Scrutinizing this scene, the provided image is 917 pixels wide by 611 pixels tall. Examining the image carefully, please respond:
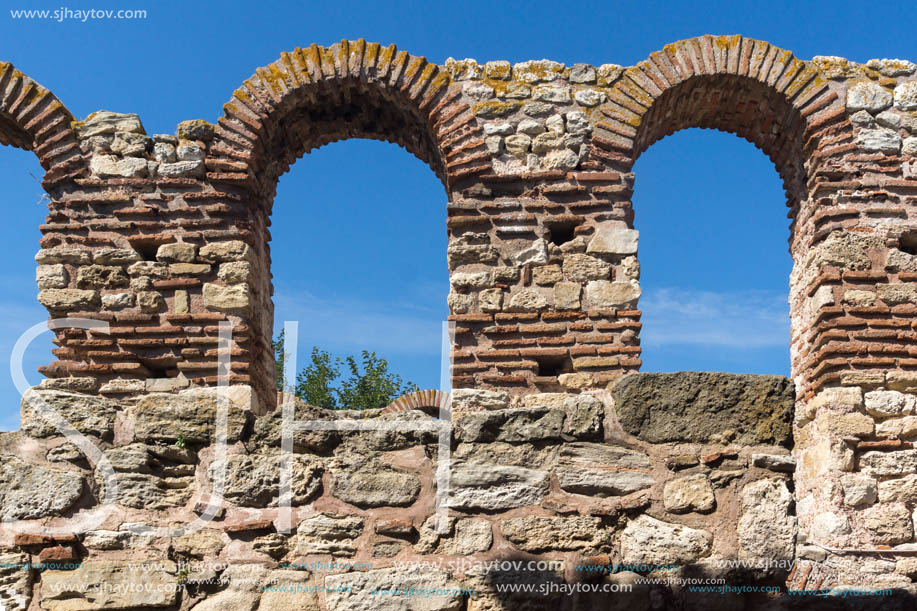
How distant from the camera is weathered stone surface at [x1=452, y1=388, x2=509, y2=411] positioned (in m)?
5.81

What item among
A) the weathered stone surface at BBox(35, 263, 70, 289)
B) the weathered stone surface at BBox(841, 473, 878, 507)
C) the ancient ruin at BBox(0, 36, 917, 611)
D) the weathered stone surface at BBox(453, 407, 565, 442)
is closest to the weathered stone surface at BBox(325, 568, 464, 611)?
the weathered stone surface at BBox(453, 407, 565, 442)

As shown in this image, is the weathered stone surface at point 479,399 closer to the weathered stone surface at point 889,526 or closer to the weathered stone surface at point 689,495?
the weathered stone surface at point 889,526

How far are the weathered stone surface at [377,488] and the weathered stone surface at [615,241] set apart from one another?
137 inches

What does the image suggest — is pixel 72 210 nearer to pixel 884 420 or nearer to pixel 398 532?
pixel 398 532

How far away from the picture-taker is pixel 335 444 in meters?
3.17

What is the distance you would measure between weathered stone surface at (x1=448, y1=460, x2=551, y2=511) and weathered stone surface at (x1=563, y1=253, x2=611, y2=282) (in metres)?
3.21

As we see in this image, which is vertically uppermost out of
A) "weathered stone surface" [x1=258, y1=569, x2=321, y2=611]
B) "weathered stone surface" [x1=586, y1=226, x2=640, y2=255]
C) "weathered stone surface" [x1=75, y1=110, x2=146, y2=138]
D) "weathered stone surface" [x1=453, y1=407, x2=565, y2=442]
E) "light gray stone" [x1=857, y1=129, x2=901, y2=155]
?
"weathered stone surface" [x1=75, y1=110, x2=146, y2=138]

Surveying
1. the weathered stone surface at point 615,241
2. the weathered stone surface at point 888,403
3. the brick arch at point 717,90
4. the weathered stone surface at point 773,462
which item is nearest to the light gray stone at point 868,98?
the brick arch at point 717,90

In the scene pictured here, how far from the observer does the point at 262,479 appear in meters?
3.10

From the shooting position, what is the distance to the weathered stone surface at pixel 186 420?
317 centimetres

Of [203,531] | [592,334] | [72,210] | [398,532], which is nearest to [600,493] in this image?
[398,532]

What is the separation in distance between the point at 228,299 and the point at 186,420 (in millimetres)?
3031

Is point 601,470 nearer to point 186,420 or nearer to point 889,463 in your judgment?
point 186,420

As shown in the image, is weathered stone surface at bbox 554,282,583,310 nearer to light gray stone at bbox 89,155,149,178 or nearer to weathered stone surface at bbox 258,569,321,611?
light gray stone at bbox 89,155,149,178
